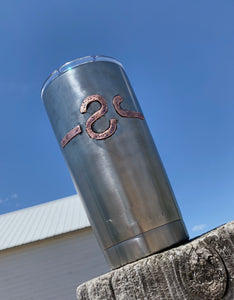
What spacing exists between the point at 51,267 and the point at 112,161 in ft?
33.2

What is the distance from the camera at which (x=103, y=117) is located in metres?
1.82

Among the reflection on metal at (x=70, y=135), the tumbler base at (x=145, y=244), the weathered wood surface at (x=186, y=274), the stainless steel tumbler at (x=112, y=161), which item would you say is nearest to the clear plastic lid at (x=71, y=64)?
the stainless steel tumbler at (x=112, y=161)

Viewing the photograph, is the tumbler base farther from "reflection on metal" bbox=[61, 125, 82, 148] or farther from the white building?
the white building

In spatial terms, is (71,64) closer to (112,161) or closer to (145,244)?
(112,161)

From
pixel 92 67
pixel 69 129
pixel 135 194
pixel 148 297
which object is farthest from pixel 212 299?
pixel 92 67

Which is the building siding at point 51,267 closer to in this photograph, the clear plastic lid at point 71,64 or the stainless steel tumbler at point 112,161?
the stainless steel tumbler at point 112,161

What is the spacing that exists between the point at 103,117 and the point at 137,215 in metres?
0.67

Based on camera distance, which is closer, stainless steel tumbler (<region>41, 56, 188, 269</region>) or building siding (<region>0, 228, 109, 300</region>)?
stainless steel tumbler (<region>41, 56, 188, 269</region>)

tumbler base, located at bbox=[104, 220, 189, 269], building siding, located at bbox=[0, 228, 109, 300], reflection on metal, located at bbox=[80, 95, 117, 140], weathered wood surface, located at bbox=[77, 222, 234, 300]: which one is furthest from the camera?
building siding, located at bbox=[0, 228, 109, 300]

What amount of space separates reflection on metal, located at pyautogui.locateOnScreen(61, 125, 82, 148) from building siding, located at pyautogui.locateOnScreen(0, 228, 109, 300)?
9.46 metres

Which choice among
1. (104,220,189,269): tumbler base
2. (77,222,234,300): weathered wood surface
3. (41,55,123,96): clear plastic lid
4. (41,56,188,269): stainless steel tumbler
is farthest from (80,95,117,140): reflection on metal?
(77,222,234,300): weathered wood surface

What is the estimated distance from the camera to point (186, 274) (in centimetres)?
131

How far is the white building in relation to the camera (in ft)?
33.3

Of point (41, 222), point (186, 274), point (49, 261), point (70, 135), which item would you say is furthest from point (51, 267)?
point (186, 274)
